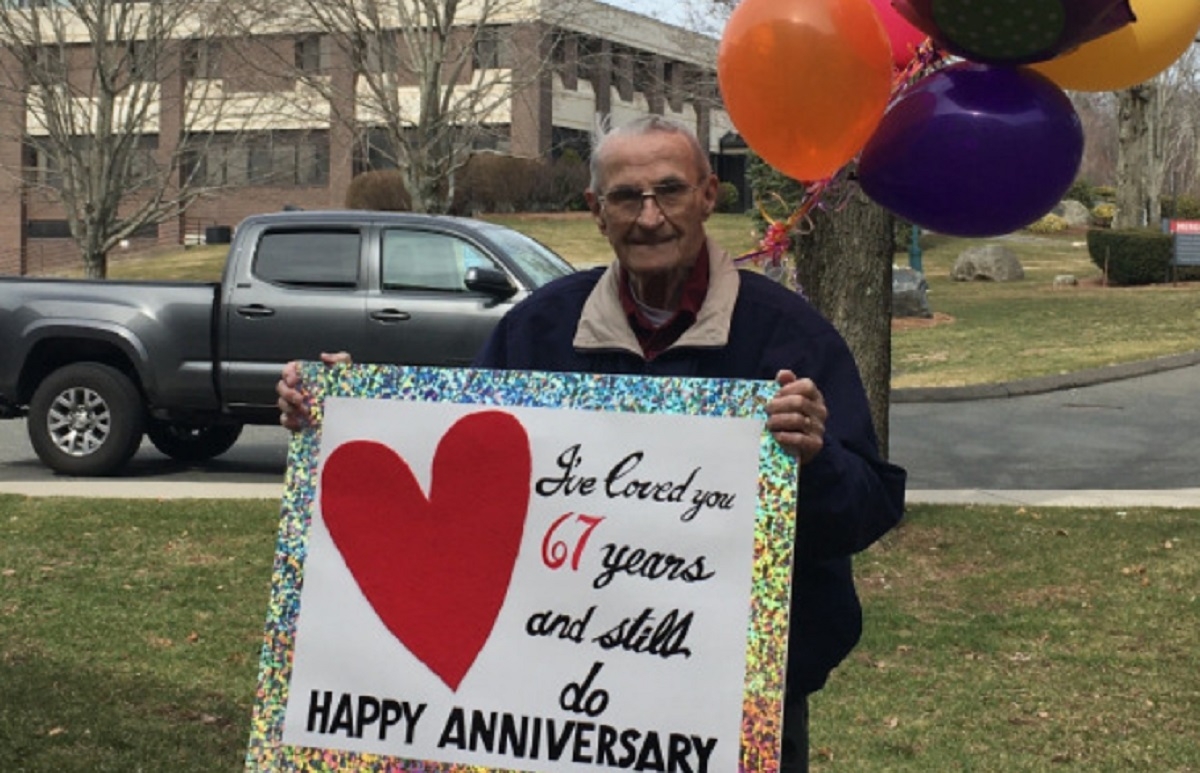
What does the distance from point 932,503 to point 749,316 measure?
6481 millimetres

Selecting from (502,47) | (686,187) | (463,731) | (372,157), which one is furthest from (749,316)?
(372,157)

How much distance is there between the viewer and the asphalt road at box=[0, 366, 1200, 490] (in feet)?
35.8

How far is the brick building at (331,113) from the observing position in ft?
88.2

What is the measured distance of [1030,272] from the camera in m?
34.4

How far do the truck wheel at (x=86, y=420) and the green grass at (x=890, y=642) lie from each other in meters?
1.75

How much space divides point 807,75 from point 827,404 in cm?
102

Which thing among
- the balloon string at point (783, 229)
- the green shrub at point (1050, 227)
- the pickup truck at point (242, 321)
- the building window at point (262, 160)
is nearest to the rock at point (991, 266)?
the building window at point (262, 160)

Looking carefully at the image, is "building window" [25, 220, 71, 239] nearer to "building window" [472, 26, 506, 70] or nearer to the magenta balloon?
"building window" [472, 26, 506, 70]

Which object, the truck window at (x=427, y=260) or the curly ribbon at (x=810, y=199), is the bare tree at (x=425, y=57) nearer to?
the truck window at (x=427, y=260)

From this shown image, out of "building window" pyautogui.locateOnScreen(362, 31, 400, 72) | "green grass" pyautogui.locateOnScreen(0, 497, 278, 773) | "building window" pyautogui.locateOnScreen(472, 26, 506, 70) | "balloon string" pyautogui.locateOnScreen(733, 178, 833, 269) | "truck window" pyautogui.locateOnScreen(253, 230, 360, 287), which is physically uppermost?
"building window" pyautogui.locateOnScreen(472, 26, 506, 70)

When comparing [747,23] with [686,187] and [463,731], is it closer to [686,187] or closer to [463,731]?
[686,187]

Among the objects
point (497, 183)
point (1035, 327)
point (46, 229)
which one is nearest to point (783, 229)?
point (1035, 327)

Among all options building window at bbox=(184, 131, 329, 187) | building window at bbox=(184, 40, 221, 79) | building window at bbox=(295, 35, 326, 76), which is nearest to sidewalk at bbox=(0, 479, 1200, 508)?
building window at bbox=(184, 40, 221, 79)

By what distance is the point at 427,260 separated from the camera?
10.8 meters
